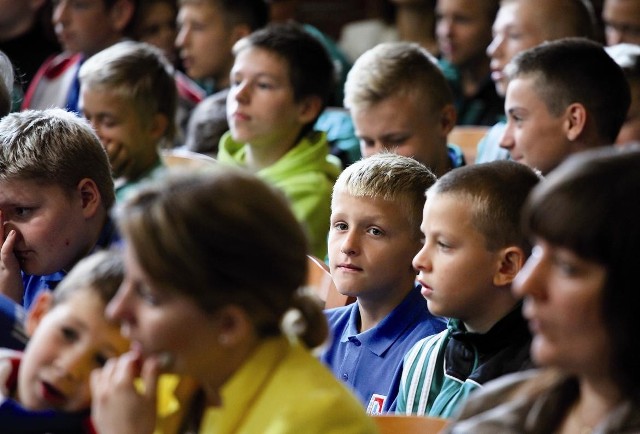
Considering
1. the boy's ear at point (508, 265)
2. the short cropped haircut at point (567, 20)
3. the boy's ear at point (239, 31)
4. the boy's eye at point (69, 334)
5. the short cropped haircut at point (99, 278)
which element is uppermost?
the short cropped haircut at point (99, 278)

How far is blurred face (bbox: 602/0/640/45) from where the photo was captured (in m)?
4.40

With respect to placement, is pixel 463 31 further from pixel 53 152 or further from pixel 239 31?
pixel 53 152

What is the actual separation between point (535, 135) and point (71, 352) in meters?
1.79

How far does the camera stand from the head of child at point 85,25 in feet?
17.1

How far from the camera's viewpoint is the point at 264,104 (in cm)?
389

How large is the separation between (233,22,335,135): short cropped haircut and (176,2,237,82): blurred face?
1164 millimetres

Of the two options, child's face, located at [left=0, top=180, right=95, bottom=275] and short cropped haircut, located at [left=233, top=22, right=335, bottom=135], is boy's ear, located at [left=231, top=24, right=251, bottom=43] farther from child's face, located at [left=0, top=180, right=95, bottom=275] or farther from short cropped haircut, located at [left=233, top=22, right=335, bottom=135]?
child's face, located at [left=0, top=180, right=95, bottom=275]

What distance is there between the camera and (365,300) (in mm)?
2459

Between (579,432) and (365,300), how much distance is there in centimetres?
116

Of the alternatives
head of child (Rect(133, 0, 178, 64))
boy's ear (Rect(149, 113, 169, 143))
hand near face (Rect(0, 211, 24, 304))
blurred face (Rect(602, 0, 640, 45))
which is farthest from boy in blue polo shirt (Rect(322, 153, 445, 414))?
head of child (Rect(133, 0, 178, 64))

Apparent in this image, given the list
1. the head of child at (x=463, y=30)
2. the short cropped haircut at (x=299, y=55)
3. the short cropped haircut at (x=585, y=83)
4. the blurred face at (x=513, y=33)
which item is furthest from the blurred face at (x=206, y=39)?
the short cropped haircut at (x=585, y=83)

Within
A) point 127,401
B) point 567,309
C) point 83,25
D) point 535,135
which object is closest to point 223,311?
point 127,401

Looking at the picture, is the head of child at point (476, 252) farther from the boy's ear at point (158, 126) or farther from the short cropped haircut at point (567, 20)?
the short cropped haircut at point (567, 20)

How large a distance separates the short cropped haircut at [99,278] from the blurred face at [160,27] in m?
4.05
